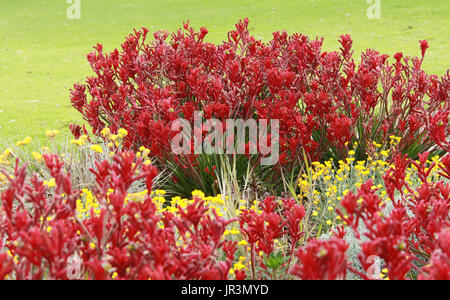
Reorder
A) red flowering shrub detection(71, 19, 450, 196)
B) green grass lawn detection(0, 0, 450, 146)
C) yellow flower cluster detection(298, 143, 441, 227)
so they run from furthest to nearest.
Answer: green grass lawn detection(0, 0, 450, 146) < red flowering shrub detection(71, 19, 450, 196) < yellow flower cluster detection(298, 143, 441, 227)

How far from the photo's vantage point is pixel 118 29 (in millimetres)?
17250

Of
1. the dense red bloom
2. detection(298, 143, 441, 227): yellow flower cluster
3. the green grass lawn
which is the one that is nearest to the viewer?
the dense red bloom

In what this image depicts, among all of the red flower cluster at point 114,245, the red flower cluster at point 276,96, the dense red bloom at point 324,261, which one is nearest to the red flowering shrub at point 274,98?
the red flower cluster at point 276,96

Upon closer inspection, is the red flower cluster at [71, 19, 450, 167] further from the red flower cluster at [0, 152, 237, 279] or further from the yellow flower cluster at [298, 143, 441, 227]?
the red flower cluster at [0, 152, 237, 279]

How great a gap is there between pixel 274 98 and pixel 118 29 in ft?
45.6

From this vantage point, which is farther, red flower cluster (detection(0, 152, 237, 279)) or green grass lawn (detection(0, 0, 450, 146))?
green grass lawn (detection(0, 0, 450, 146))

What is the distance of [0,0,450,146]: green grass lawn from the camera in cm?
889

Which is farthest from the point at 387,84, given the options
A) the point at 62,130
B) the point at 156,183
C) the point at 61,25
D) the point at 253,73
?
the point at 61,25

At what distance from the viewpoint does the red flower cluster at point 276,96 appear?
3816 millimetres

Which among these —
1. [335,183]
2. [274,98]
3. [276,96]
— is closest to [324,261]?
[335,183]

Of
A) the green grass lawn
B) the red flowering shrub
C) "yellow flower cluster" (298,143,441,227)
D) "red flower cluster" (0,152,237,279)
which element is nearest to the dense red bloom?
"red flower cluster" (0,152,237,279)

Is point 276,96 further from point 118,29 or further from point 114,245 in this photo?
point 118,29

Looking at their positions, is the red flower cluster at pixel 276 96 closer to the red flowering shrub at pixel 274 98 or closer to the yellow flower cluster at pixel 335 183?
the red flowering shrub at pixel 274 98

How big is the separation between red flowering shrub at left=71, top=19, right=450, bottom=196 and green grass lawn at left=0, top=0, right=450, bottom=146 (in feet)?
8.21
